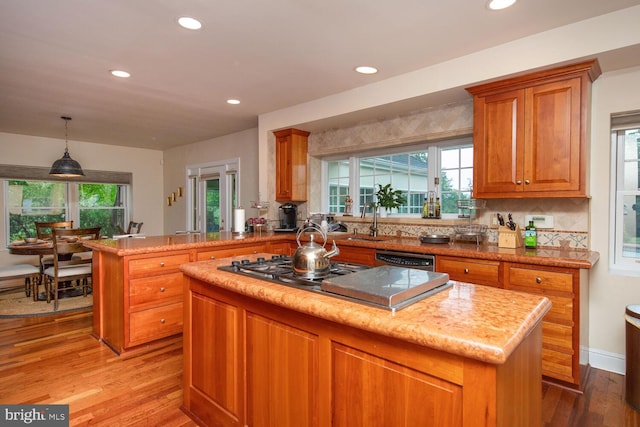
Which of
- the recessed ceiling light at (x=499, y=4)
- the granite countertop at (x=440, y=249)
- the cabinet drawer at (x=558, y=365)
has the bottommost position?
the cabinet drawer at (x=558, y=365)

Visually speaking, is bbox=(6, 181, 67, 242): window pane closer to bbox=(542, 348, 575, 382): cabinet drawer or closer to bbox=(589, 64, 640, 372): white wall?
bbox=(542, 348, 575, 382): cabinet drawer

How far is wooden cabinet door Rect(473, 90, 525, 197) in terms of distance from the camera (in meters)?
2.66

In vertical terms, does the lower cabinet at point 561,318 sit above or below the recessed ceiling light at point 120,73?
below

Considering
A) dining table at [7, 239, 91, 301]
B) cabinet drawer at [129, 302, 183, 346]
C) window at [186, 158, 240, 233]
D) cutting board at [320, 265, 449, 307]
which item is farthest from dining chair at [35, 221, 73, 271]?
cutting board at [320, 265, 449, 307]

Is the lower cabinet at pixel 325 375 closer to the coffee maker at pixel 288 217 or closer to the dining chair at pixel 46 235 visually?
the coffee maker at pixel 288 217

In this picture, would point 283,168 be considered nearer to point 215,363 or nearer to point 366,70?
point 366,70

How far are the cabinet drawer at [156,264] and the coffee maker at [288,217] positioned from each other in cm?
160

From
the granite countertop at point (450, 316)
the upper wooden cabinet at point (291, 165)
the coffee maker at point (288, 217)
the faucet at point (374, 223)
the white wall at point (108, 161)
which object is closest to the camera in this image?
the granite countertop at point (450, 316)

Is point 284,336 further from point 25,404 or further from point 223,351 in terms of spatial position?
point 25,404

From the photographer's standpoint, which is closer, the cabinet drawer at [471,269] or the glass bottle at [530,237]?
the cabinet drawer at [471,269]

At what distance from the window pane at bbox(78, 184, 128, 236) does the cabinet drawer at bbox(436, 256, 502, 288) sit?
603 cm

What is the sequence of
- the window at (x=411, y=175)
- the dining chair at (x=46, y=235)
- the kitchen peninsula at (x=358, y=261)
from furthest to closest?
the dining chair at (x=46, y=235), the window at (x=411, y=175), the kitchen peninsula at (x=358, y=261)

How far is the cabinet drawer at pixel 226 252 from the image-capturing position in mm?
3317

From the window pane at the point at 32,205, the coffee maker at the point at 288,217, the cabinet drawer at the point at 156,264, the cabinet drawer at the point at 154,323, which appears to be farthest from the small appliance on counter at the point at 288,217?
the window pane at the point at 32,205
